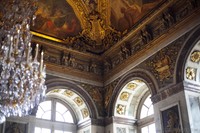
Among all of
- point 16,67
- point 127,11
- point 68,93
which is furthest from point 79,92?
point 16,67

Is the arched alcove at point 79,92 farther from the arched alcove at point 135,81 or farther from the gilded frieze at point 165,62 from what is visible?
the gilded frieze at point 165,62

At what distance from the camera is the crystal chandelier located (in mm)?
7379

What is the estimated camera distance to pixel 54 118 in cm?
1271

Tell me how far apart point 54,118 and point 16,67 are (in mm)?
5577

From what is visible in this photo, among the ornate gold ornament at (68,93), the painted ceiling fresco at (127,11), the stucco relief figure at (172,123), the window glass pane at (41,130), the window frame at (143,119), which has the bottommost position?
the stucco relief figure at (172,123)

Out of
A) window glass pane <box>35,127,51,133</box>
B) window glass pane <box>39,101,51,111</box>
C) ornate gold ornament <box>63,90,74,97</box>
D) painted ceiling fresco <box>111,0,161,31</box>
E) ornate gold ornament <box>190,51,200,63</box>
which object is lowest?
window glass pane <box>35,127,51,133</box>

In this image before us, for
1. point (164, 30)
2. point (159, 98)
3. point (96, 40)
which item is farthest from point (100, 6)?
point (159, 98)

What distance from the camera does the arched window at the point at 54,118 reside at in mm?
12336

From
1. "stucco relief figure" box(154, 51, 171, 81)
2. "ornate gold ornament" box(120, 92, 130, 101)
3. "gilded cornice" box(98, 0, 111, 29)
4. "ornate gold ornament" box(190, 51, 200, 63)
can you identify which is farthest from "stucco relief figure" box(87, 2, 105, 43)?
"ornate gold ornament" box(190, 51, 200, 63)

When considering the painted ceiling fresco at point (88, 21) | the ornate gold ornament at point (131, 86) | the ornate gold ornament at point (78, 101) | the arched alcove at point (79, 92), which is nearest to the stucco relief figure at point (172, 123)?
the ornate gold ornament at point (131, 86)

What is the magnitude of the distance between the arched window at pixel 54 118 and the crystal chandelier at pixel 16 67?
14.0 feet

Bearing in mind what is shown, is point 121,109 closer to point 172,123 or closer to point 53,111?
point 53,111

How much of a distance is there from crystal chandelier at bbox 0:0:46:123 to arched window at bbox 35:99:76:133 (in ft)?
14.0

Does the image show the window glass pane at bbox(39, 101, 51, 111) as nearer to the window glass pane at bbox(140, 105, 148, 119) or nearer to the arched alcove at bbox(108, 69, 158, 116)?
the arched alcove at bbox(108, 69, 158, 116)
